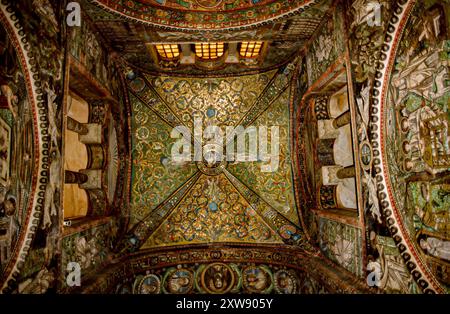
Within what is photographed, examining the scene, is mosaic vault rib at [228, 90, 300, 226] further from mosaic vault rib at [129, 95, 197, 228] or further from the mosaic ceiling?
mosaic vault rib at [129, 95, 197, 228]

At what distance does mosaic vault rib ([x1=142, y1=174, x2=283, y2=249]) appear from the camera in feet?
21.5

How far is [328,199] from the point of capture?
18.8ft

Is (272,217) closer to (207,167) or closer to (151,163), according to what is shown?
(207,167)

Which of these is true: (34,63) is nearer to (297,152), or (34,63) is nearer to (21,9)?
(21,9)

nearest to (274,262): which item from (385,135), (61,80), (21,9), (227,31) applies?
(385,135)

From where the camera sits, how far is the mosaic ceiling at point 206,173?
257 inches

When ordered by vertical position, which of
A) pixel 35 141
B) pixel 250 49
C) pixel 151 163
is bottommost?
pixel 151 163

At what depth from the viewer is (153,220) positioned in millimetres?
6516

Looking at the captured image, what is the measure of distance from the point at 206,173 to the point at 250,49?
2.90m

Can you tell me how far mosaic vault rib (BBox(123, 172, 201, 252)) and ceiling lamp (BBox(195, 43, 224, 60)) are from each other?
2.63 meters

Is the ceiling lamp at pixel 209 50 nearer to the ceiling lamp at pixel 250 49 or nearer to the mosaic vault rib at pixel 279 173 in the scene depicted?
the ceiling lamp at pixel 250 49

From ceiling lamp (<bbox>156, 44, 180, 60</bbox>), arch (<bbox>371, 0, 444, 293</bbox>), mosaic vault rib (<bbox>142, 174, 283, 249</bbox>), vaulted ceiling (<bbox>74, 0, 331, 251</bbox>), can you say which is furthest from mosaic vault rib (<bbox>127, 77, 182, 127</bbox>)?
arch (<bbox>371, 0, 444, 293</bbox>)

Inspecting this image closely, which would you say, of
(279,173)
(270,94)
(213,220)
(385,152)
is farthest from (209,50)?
(385,152)

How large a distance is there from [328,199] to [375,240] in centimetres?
187
